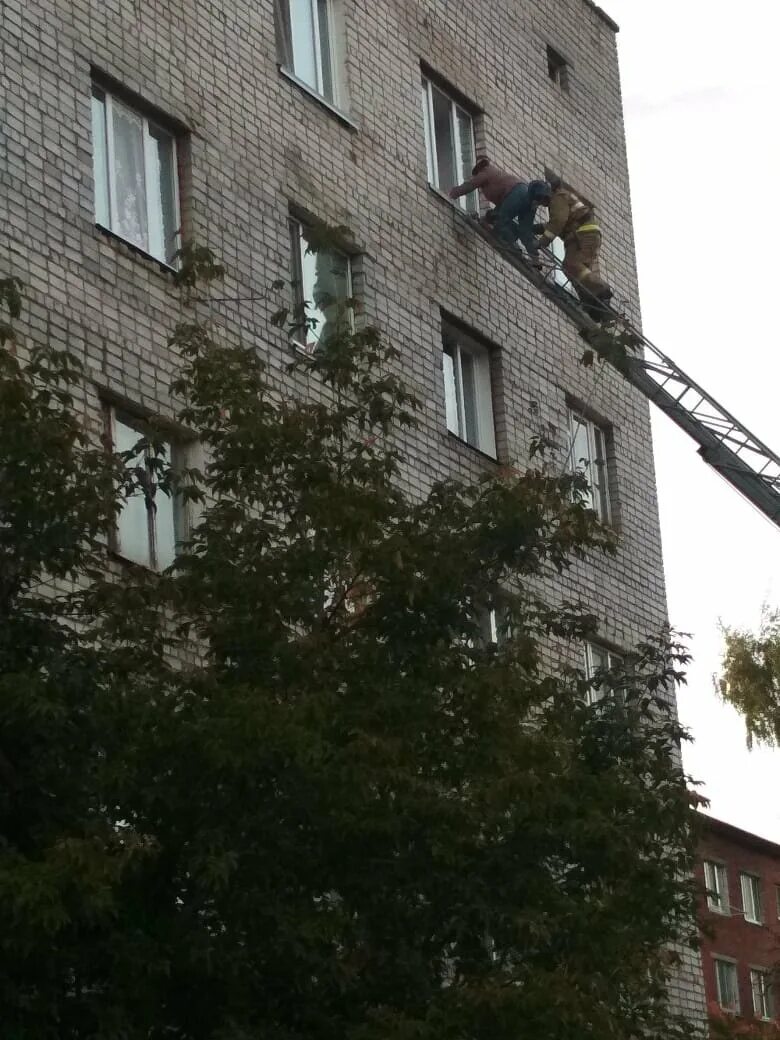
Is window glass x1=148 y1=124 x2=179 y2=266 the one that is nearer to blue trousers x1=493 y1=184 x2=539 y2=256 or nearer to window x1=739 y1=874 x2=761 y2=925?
blue trousers x1=493 y1=184 x2=539 y2=256

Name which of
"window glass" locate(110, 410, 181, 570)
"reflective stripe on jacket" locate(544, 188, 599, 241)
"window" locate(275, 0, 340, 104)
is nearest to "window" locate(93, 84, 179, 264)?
"window glass" locate(110, 410, 181, 570)

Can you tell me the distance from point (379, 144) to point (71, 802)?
1112 centimetres

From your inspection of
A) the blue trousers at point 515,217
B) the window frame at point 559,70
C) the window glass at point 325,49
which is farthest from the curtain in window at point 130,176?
the window frame at point 559,70

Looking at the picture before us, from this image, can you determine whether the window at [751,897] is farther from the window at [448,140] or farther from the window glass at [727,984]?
the window at [448,140]

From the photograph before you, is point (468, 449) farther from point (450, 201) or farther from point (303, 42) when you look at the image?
point (303, 42)

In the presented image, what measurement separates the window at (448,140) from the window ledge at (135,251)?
17.8 ft

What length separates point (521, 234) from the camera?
75.3 feet

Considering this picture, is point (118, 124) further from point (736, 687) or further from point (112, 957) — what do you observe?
point (736, 687)

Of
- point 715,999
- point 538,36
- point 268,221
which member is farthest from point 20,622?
point 715,999

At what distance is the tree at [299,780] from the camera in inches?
456

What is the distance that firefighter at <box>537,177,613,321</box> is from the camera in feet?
78.2

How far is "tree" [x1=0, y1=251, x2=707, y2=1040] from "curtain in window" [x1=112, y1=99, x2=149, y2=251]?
14.0 ft

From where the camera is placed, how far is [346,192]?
2077 centimetres

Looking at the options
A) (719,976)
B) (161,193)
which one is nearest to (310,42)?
(161,193)
